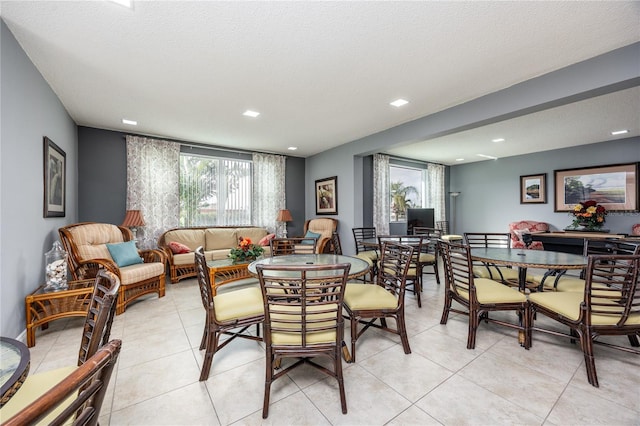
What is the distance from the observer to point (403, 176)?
286 inches

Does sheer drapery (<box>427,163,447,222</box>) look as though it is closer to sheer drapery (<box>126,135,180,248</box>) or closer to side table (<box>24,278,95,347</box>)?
sheer drapery (<box>126,135,180,248</box>)

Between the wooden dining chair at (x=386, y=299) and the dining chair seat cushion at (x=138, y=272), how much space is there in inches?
110

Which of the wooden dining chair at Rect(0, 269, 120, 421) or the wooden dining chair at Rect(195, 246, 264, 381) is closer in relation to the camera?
the wooden dining chair at Rect(0, 269, 120, 421)

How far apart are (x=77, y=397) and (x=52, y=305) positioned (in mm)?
2793

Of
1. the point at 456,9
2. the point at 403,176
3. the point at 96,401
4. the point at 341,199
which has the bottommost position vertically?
the point at 96,401

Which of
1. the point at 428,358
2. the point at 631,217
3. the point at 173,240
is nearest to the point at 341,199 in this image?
the point at 173,240

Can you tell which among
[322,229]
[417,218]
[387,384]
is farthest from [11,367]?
[417,218]

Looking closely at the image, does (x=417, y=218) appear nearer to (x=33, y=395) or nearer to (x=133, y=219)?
(x=133, y=219)

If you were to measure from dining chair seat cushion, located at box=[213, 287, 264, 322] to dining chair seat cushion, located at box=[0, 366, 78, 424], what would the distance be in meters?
0.86

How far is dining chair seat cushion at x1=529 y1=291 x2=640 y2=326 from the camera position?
189 centimetres

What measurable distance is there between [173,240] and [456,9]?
17.3 feet

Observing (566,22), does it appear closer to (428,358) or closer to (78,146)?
(428,358)

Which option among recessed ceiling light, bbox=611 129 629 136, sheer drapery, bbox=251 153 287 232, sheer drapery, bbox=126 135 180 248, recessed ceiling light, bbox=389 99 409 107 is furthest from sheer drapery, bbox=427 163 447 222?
sheer drapery, bbox=126 135 180 248

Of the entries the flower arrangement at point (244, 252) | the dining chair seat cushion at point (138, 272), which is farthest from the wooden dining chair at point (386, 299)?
the dining chair seat cushion at point (138, 272)
